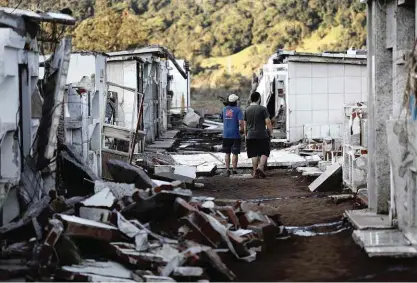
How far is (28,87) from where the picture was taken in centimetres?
1102

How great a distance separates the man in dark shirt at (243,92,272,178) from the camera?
18.2 metres

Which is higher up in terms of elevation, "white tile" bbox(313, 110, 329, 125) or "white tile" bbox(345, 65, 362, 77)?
"white tile" bbox(345, 65, 362, 77)

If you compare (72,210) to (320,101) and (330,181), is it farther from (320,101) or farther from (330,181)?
(320,101)

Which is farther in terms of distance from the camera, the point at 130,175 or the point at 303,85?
the point at 303,85

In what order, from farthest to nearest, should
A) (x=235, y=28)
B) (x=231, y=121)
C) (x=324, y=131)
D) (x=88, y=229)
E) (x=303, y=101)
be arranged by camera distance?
(x=235, y=28)
(x=303, y=101)
(x=324, y=131)
(x=231, y=121)
(x=88, y=229)

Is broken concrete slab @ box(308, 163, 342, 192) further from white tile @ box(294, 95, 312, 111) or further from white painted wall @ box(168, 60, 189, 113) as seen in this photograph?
white painted wall @ box(168, 60, 189, 113)

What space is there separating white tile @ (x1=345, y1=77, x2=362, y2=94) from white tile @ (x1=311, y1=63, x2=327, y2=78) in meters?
0.76

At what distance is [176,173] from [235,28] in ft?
223

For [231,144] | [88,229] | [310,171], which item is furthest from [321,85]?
[88,229]

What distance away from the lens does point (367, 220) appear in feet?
36.7

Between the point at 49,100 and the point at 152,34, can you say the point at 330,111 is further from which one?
the point at 152,34

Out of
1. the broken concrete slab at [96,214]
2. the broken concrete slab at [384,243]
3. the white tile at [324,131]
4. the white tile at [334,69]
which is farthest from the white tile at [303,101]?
the broken concrete slab at [96,214]

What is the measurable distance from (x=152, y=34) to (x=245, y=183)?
6979 cm

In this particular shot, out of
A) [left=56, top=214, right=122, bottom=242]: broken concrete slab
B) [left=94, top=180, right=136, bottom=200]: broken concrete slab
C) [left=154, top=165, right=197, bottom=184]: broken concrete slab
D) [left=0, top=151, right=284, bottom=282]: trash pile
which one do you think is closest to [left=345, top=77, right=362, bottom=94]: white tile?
[left=154, top=165, right=197, bottom=184]: broken concrete slab
